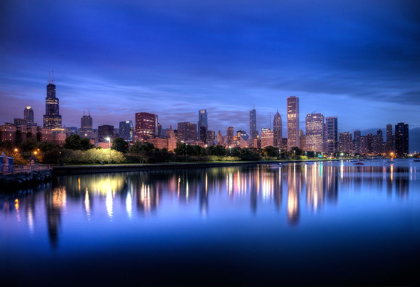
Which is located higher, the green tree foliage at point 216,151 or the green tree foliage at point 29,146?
the green tree foliage at point 29,146

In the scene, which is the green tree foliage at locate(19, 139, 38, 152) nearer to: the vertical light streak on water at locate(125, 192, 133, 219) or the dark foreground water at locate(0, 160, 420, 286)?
the dark foreground water at locate(0, 160, 420, 286)

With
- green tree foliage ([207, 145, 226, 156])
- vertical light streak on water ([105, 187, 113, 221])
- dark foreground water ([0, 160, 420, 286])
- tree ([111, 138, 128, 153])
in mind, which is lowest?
vertical light streak on water ([105, 187, 113, 221])

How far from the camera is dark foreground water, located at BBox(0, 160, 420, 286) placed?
9.41m

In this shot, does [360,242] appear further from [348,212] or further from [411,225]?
[348,212]

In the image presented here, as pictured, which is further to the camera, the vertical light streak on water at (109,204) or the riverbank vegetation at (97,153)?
the riverbank vegetation at (97,153)

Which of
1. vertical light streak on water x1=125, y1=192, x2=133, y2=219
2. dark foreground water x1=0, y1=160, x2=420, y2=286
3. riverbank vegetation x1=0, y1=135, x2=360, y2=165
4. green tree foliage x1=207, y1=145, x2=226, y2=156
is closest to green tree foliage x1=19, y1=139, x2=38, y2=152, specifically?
riverbank vegetation x1=0, y1=135, x2=360, y2=165

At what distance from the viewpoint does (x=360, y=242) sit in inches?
508

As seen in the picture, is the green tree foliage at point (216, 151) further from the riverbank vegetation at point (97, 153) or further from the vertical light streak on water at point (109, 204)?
the vertical light streak on water at point (109, 204)

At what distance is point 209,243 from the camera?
12.7m

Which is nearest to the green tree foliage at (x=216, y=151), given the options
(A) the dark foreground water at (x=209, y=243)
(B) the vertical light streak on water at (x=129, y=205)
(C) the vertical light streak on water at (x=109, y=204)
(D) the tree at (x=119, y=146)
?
(D) the tree at (x=119, y=146)

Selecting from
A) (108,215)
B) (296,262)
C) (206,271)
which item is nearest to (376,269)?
(296,262)

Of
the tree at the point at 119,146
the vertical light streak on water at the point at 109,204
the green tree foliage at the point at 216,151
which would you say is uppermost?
the tree at the point at 119,146

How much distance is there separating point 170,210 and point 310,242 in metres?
9.98

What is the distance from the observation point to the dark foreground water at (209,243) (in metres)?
9.41
